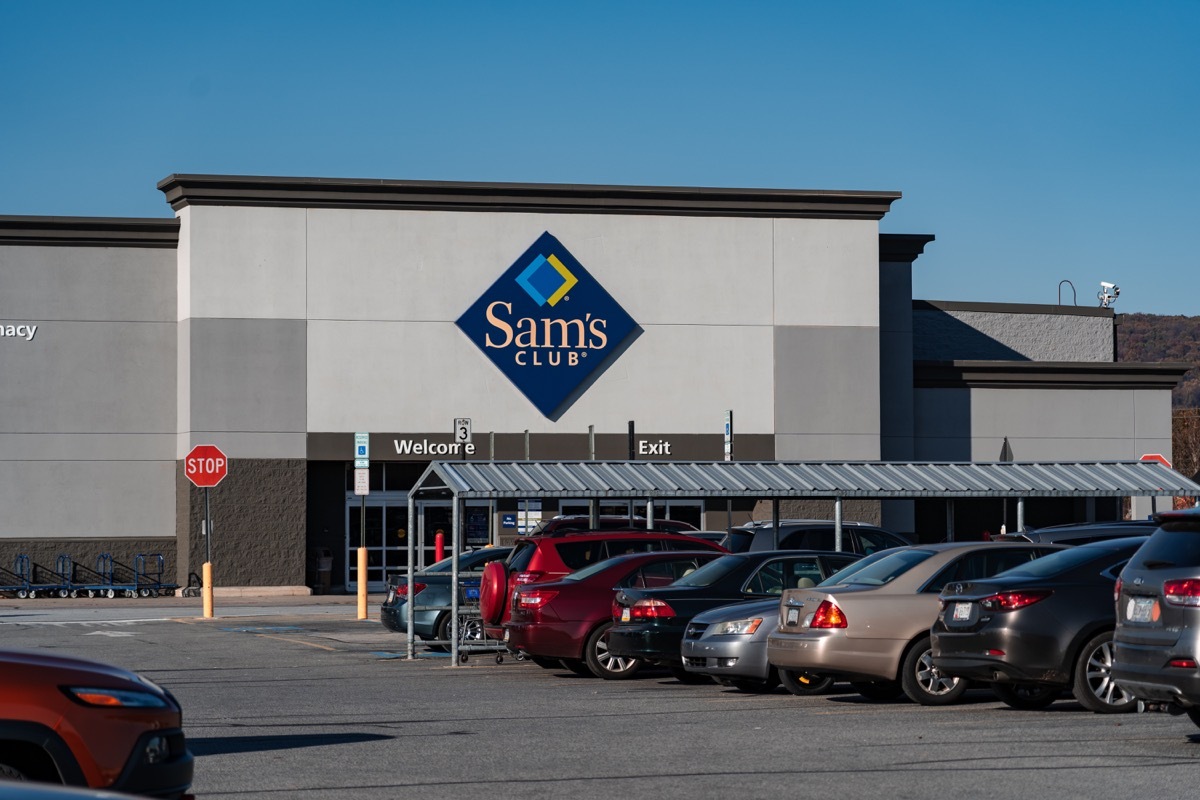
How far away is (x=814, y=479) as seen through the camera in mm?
22859

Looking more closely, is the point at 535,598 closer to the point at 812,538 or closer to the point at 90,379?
the point at 812,538

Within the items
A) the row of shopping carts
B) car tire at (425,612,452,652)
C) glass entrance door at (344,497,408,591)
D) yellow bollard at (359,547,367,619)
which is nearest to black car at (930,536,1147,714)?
car tire at (425,612,452,652)

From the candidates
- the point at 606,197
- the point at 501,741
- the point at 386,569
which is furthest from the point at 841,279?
the point at 501,741

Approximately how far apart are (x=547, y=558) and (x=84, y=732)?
12.2 m

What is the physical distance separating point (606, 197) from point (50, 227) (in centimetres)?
1358

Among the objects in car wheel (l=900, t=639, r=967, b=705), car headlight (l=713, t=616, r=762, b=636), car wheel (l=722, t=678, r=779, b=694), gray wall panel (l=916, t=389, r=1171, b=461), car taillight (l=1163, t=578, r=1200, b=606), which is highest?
gray wall panel (l=916, t=389, r=1171, b=461)

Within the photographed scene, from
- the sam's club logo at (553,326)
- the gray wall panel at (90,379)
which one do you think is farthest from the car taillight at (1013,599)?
the gray wall panel at (90,379)

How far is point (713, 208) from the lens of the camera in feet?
135

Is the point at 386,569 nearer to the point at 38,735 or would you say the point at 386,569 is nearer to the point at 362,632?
the point at 362,632

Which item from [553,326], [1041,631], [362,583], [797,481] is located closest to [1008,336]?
[553,326]

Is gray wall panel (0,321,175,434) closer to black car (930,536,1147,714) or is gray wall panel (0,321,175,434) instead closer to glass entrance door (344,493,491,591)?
glass entrance door (344,493,491,591)

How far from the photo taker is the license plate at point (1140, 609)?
10.8 meters

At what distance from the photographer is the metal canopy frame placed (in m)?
21.4

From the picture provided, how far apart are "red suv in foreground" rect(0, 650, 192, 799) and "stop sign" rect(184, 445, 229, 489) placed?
104 ft
